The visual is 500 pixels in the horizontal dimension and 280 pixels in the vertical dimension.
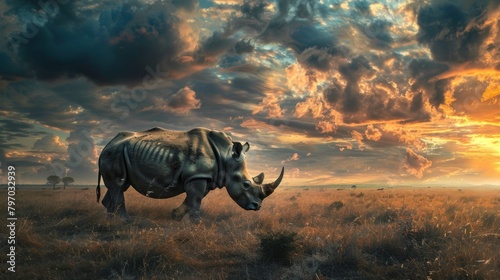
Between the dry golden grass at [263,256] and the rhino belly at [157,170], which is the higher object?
the rhino belly at [157,170]

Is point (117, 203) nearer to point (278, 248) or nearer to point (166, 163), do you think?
point (166, 163)

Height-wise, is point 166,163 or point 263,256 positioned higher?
point 166,163

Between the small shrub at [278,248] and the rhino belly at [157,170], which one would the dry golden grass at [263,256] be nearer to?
the small shrub at [278,248]

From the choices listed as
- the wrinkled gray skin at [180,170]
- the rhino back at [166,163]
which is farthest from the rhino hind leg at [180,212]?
the rhino back at [166,163]

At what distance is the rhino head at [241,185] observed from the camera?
29.6 feet

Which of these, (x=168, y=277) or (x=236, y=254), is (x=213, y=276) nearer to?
(x=168, y=277)

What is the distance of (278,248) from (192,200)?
11.0ft

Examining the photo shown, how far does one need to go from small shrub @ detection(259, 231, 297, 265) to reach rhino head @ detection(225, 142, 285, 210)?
10.0ft

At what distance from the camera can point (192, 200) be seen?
8.67 meters

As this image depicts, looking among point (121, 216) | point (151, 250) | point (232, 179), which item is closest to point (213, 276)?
point (151, 250)

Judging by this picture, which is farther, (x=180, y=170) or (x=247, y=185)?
(x=247, y=185)

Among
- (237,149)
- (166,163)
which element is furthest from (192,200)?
(237,149)

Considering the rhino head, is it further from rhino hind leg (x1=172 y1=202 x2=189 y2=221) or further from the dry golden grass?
the dry golden grass

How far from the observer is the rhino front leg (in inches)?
341
